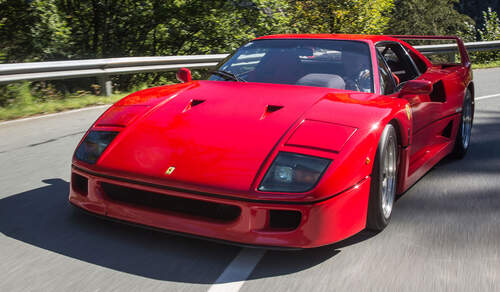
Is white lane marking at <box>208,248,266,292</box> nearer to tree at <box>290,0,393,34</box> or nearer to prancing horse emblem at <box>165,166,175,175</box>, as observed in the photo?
prancing horse emblem at <box>165,166,175,175</box>

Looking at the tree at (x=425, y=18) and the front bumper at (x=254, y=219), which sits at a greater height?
the front bumper at (x=254, y=219)

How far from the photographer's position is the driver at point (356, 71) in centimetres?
396

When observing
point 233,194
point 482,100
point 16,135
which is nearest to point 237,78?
point 233,194

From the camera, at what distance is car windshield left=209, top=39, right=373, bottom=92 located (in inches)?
159

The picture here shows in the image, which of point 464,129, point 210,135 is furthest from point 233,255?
point 464,129

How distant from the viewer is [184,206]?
Result: 2.93 metres

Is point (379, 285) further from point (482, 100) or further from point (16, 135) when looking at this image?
point (482, 100)

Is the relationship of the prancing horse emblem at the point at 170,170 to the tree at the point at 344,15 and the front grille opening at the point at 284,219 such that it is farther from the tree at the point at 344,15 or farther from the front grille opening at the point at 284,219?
the tree at the point at 344,15

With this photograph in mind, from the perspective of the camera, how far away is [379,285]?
2.69 meters

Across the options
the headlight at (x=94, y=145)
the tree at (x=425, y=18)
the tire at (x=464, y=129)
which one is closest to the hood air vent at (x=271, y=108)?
the headlight at (x=94, y=145)

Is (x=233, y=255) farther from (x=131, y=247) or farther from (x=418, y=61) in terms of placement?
(x=418, y=61)

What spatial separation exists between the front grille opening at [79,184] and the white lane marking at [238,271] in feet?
3.15

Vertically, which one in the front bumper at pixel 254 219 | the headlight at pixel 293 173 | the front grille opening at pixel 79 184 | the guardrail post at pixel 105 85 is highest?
the headlight at pixel 293 173

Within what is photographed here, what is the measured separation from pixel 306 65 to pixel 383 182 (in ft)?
3.83
